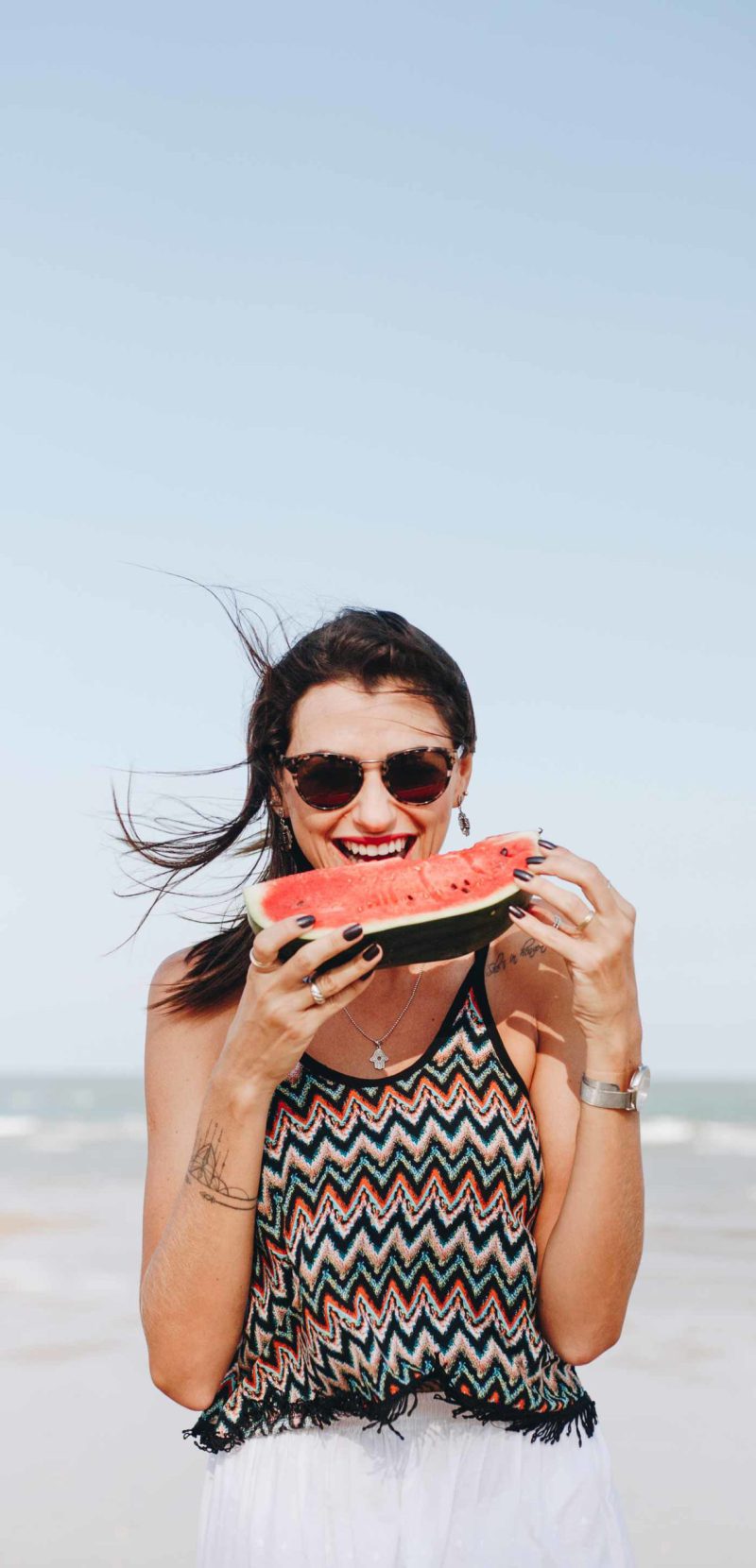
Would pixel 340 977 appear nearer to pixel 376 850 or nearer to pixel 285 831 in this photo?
pixel 376 850

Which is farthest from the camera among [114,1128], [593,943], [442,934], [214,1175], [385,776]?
[114,1128]

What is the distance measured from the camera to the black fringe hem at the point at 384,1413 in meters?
2.59

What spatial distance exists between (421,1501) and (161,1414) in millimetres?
5372

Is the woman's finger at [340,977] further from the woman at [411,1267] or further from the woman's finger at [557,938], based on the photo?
the woman's finger at [557,938]

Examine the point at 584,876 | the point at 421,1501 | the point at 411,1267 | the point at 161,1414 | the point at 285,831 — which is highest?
the point at 285,831

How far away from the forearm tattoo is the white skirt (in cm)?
46

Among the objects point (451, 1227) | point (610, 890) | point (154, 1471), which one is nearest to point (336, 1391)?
point (451, 1227)

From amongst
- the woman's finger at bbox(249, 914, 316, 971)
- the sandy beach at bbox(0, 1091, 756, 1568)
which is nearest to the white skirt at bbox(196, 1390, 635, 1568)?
the woman's finger at bbox(249, 914, 316, 971)

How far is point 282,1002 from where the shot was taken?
2570mm

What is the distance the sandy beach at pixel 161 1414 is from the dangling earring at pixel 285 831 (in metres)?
3.90

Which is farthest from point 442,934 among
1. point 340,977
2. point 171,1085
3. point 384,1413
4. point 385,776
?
point 384,1413

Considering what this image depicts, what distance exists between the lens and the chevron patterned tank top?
261 cm

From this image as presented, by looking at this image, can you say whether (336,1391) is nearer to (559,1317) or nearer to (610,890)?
(559,1317)

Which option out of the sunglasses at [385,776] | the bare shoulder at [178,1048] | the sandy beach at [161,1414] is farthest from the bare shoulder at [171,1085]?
the sandy beach at [161,1414]
